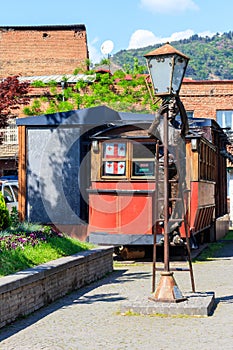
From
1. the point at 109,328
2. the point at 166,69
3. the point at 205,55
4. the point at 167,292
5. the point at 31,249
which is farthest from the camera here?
the point at 205,55

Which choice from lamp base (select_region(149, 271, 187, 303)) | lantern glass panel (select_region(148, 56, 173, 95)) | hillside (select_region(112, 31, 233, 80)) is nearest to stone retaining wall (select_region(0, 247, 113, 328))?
lamp base (select_region(149, 271, 187, 303))

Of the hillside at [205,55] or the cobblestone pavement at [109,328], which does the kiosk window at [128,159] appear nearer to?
the cobblestone pavement at [109,328]

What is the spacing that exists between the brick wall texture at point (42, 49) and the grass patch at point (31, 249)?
110ft

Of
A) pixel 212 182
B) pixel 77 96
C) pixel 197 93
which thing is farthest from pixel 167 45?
pixel 197 93

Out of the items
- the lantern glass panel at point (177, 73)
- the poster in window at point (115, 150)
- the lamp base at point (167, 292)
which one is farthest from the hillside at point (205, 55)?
the lamp base at point (167, 292)

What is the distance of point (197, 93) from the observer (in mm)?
38219

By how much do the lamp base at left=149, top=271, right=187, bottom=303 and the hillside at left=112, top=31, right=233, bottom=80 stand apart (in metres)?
152

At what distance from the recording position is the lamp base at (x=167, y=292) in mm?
10442

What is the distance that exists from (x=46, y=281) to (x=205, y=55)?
176 meters

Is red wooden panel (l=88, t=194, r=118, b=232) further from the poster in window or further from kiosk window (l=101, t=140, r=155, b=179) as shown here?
the poster in window

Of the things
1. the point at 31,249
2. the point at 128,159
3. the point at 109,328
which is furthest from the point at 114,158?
the point at 109,328

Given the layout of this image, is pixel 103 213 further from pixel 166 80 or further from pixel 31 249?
pixel 166 80

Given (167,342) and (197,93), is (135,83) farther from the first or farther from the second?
(167,342)

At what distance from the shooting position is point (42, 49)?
47.9m
